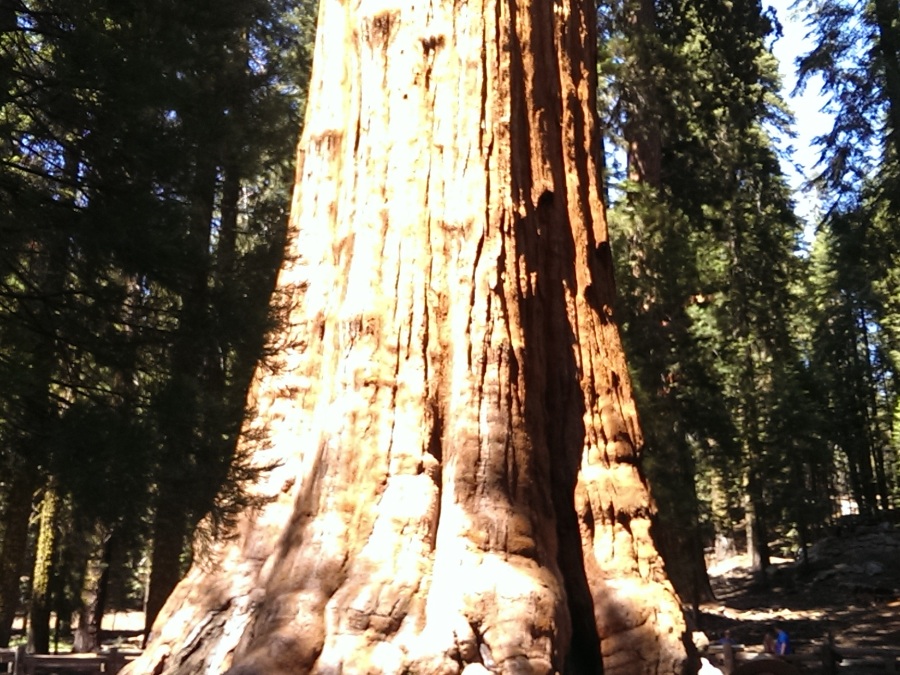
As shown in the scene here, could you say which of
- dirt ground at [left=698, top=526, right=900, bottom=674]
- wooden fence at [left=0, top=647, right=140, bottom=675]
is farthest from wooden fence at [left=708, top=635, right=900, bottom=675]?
wooden fence at [left=0, top=647, right=140, bottom=675]

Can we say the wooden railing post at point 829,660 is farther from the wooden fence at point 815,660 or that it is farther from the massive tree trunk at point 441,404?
the massive tree trunk at point 441,404

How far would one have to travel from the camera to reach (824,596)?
107 ft

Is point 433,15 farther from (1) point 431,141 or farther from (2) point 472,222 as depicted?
(2) point 472,222

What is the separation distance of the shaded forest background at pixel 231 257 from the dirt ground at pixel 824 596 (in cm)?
167

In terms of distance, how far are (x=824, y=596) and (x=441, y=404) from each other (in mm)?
29611

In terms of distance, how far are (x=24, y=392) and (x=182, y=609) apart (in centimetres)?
181

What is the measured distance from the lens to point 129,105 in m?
6.27

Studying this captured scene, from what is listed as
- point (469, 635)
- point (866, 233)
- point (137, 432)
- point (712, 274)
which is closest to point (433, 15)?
point (137, 432)

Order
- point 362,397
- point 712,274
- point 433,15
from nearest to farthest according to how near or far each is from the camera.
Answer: point 362,397, point 433,15, point 712,274

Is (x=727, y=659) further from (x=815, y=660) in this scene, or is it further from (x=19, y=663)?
(x=19, y=663)

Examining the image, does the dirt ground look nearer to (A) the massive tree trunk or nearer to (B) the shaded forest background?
(B) the shaded forest background

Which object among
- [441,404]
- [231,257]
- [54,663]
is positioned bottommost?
[54,663]

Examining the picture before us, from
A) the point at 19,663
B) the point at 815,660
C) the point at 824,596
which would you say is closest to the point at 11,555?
the point at 19,663

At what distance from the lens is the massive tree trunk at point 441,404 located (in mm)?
5773
